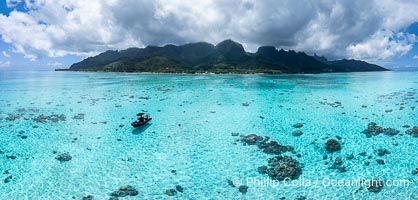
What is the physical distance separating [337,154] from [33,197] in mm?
27960

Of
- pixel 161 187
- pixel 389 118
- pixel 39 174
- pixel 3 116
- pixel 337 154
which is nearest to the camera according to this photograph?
pixel 161 187

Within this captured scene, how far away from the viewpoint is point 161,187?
19.1m

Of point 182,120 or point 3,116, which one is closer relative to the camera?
point 182,120

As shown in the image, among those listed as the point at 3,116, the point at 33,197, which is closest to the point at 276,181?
the point at 33,197

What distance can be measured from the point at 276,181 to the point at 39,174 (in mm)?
21158

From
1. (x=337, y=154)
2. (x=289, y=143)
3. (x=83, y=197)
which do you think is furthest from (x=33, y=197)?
(x=337, y=154)

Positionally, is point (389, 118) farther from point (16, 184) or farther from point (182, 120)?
point (16, 184)

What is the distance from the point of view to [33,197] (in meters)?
17.8

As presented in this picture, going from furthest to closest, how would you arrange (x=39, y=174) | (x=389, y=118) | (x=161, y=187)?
(x=389, y=118) → (x=39, y=174) → (x=161, y=187)

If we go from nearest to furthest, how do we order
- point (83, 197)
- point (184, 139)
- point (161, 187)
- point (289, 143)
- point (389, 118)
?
point (83, 197) → point (161, 187) → point (289, 143) → point (184, 139) → point (389, 118)

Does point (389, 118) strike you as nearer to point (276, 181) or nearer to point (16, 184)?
point (276, 181)

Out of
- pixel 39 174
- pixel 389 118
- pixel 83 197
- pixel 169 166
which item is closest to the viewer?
pixel 83 197

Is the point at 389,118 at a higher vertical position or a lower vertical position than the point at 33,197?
higher

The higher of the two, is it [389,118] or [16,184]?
[389,118]
